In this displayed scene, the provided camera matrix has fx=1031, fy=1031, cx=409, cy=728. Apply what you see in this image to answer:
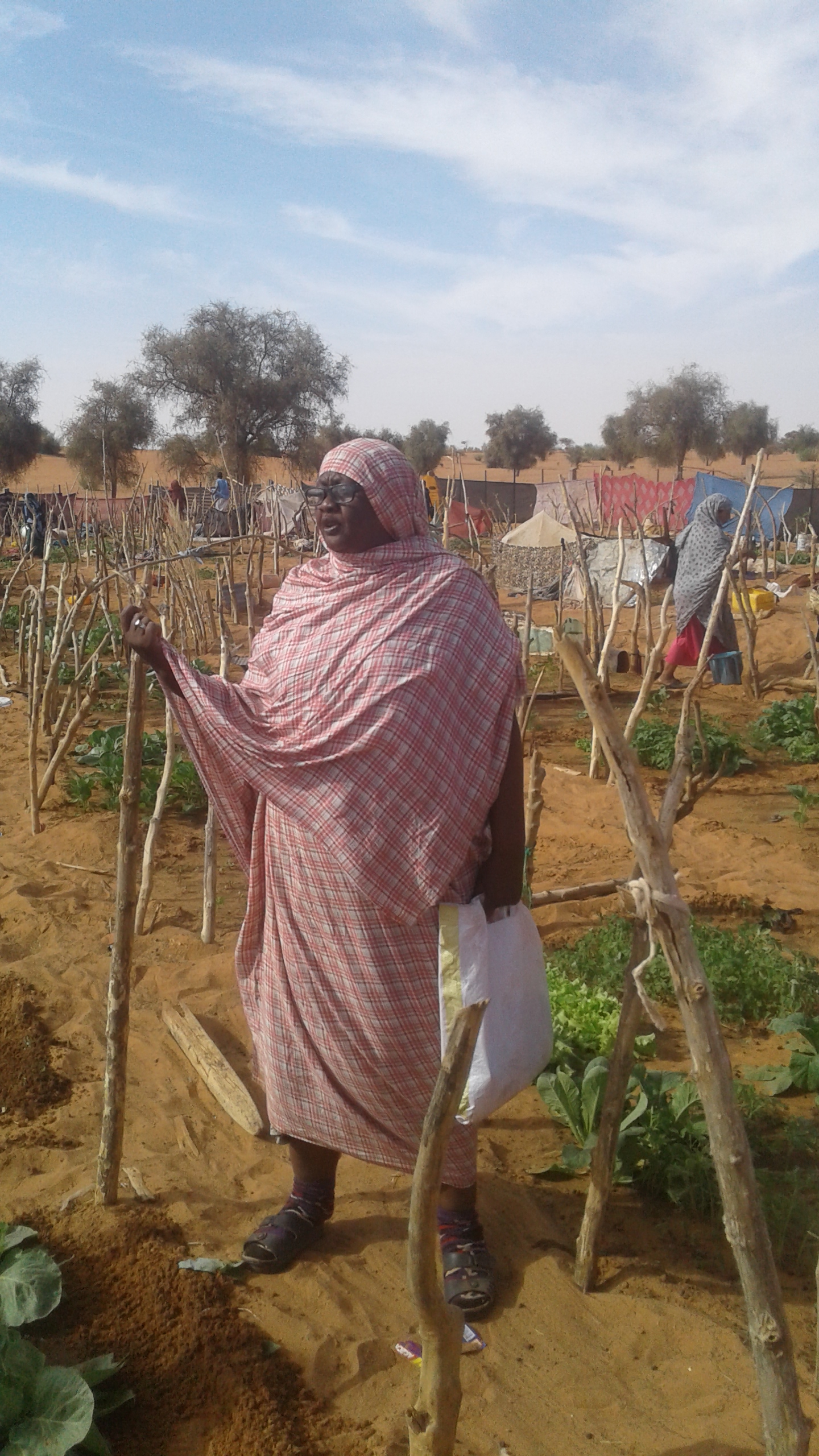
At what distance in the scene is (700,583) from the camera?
8117mm

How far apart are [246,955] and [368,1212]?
70cm

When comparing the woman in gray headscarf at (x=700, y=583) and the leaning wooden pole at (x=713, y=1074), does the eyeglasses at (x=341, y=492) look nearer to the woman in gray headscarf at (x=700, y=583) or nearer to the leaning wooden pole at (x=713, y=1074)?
the leaning wooden pole at (x=713, y=1074)

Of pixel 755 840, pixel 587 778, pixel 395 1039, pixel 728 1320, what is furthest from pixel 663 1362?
pixel 587 778

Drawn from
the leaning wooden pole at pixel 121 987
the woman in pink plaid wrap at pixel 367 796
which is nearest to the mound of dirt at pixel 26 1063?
the leaning wooden pole at pixel 121 987

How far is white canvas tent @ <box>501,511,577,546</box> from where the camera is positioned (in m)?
15.6

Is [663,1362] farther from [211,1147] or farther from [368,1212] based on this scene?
[211,1147]

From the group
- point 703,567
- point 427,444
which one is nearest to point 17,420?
point 427,444

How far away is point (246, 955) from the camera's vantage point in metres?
2.23

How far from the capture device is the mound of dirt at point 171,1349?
1.76m

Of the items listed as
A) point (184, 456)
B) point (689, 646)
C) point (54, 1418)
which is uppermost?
point (184, 456)

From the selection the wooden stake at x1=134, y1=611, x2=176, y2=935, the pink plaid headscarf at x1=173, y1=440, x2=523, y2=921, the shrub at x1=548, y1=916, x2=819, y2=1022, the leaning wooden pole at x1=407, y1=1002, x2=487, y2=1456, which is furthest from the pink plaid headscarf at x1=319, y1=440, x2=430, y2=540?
the wooden stake at x1=134, y1=611, x2=176, y2=935

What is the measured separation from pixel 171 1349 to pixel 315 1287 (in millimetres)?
323

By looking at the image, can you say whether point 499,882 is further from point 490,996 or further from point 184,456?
point 184,456

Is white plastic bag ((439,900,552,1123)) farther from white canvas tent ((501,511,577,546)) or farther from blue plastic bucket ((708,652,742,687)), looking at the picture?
white canvas tent ((501,511,577,546))
